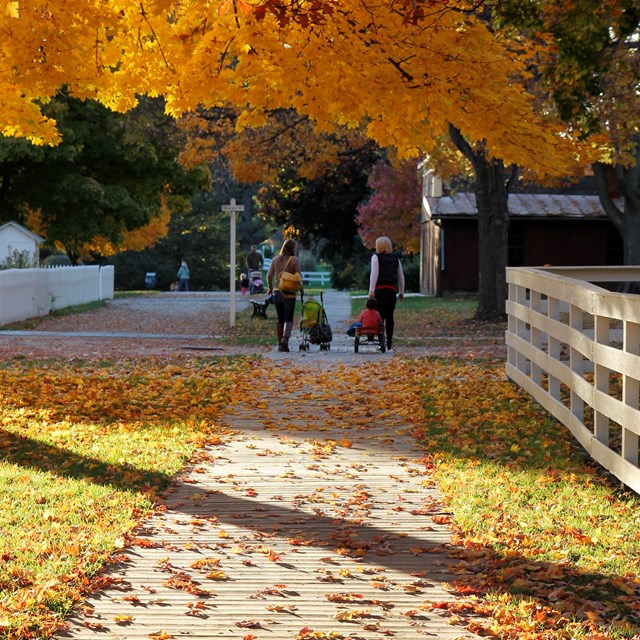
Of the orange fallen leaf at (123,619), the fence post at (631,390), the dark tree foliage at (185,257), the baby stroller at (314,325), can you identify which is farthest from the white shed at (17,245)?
the dark tree foliage at (185,257)

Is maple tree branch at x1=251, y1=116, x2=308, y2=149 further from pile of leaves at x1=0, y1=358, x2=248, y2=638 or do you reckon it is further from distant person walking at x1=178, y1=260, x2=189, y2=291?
distant person walking at x1=178, y1=260, x2=189, y2=291

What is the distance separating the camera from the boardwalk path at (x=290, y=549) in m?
5.41

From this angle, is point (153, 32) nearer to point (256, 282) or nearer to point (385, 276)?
point (385, 276)

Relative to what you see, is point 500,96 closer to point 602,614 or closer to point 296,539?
point 296,539

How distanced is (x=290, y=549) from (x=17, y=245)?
29.8 m

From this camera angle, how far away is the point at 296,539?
22.6 feet

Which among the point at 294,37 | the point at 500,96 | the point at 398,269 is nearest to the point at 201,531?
the point at 294,37

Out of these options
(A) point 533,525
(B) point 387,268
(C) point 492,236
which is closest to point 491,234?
(C) point 492,236

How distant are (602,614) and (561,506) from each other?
223cm

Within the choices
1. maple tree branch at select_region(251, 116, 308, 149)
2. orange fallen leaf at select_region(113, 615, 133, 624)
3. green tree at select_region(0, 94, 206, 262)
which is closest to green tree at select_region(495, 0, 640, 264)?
orange fallen leaf at select_region(113, 615, 133, 624)

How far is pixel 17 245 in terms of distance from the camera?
115 ft

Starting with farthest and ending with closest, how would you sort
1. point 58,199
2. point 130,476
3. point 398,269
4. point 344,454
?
1. point 58,199
2. point 398,269
3. point 344,454
4. point 130,476

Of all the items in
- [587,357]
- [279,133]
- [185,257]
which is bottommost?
[587,357]

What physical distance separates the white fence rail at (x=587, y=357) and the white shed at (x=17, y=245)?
21.8 metres
